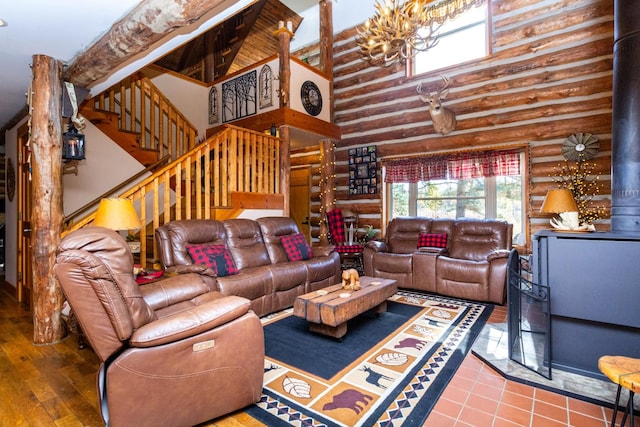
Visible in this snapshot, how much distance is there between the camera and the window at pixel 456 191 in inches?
195

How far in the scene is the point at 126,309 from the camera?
1524 millimetres

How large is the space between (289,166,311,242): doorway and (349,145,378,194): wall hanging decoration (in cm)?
130

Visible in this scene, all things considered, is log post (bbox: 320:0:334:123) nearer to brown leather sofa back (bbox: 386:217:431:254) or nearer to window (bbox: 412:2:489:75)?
window (bbox: 412:2:489:75)

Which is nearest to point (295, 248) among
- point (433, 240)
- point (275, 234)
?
point (275, 234)

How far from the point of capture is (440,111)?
5.01 meters

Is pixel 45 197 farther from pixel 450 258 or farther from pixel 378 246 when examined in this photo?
pixel 450 258

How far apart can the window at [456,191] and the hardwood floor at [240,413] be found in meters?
3.25

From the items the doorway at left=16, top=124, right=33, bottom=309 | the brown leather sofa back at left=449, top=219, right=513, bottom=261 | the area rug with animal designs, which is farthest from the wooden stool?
the doorway at left=16, top=124, right=33, bottom=309

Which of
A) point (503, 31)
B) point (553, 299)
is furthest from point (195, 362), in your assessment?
point (503, 31)

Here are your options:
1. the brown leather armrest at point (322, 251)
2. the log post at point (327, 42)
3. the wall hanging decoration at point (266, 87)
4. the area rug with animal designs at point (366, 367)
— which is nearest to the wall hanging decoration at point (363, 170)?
the log post at point (327, 42)

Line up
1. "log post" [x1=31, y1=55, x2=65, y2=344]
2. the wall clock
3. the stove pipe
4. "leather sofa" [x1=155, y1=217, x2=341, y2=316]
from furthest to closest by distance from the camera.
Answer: the wall clock → "leather sofa" [x1=155, y1=217, x2=341, y2=316] → "log post" [x1=31, y1=55, x2=65, y2=344] → the stove pipe

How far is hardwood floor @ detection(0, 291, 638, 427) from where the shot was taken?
180 centimetres

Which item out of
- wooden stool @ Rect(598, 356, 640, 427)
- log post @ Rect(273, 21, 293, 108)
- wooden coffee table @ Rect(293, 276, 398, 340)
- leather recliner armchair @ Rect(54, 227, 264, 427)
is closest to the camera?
wooden stool @ Rect(598, 356, 640, 427)

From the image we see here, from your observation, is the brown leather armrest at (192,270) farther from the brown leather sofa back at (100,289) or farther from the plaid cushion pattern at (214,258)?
the brown leather sofa back at (100,289)
